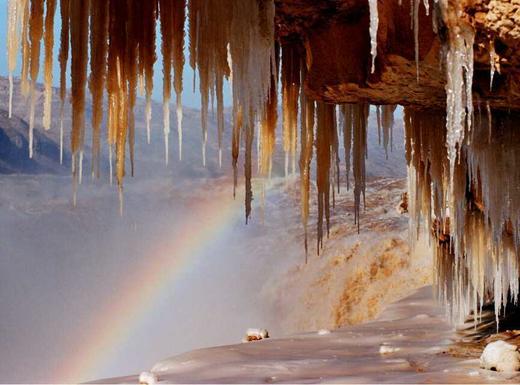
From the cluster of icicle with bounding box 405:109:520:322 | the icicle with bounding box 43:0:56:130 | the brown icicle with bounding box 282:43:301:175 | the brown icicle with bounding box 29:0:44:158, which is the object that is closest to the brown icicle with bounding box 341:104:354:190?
the brown icicle with bounding box 282:43:301:175

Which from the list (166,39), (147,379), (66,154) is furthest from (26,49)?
(66,154)

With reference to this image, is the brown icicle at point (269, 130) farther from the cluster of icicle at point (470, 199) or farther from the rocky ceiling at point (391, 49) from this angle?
the cluster of icicle at point (470, 199)

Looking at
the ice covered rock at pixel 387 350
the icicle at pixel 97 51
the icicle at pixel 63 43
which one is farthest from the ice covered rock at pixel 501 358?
the icicle at pixel 63 43

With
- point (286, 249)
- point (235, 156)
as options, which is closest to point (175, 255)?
point (286, 249)

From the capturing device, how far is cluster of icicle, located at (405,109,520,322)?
4059mm

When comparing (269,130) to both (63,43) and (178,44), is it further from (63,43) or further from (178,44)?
(63,43)

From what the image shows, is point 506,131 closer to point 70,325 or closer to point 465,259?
point 465,259

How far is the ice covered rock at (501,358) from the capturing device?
3.70 metres

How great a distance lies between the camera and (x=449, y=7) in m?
2.92

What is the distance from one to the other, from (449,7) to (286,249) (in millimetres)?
12740

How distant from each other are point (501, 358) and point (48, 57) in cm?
295

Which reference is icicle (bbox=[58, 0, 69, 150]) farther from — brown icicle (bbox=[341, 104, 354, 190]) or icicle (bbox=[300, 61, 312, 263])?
brown icicle (bbox=[341, 104, 354, 190])

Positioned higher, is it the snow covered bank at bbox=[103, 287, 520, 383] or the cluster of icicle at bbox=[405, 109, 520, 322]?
the cluster of icicle at bbox=[405, 109, 520, 322]

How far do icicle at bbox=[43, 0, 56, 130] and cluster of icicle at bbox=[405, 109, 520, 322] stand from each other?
7.21 ft
